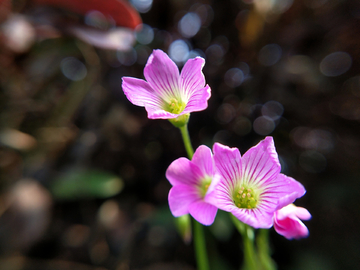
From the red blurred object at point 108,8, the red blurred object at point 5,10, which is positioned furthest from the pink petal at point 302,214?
the red blurred object at point 5,10

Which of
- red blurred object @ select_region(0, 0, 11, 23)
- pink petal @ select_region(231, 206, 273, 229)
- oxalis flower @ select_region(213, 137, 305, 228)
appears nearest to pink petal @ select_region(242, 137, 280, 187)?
oxalis flower @ select_region(213, 137, 305, 228)

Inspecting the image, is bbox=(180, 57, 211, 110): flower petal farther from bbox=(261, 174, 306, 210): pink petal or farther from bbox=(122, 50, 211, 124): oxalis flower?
bbox=(261, 174, 306, 210): pink petal

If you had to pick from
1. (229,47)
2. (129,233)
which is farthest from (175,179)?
(229,47)

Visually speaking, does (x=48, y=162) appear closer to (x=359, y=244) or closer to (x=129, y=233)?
(x=129, y=233)

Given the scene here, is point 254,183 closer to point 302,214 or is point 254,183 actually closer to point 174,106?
point 302,214

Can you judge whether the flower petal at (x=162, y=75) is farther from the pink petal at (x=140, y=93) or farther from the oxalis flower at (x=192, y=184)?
the oxalis flower at (x=192, y=184)
